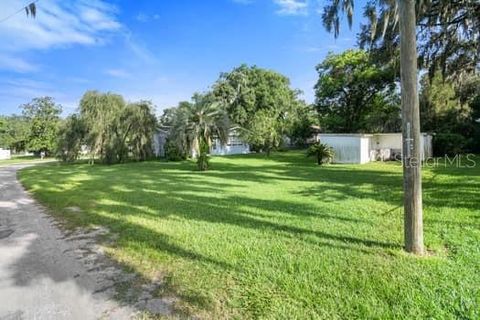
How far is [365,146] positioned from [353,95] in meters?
8.61

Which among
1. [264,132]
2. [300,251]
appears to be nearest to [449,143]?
[264,132]

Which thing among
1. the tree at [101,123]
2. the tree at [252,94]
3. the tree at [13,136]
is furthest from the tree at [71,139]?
the tree at [13,136]

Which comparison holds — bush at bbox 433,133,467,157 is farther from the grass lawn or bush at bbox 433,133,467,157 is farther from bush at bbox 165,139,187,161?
bush at bbox 165,139,187,161

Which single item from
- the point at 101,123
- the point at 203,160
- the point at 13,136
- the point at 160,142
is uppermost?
the point at 13,136

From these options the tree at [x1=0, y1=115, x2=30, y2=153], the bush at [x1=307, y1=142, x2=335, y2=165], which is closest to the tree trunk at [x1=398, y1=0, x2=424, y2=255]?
the bush at [x1=307, y1=142, x2=335, y2=165]

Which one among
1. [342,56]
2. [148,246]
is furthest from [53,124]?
[148,246]

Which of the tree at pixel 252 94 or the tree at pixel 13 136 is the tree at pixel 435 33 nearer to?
the tree at pixel 252 94

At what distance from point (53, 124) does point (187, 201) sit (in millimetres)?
44749

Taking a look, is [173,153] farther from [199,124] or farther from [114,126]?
[199,124]

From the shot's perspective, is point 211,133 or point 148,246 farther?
point 211,133

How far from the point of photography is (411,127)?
396 cm

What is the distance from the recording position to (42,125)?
44.9m

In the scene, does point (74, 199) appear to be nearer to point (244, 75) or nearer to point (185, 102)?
point (185, 102)

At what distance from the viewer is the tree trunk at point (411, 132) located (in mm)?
3936
